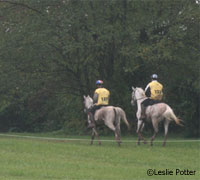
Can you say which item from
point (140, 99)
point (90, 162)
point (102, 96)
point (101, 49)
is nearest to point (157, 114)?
point (140, 99)

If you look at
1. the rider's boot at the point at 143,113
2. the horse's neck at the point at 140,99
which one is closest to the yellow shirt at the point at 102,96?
the horse's neck at the point at 140,99

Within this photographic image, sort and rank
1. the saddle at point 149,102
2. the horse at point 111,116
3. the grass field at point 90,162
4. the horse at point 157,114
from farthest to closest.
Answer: the horse at point 111,116 < the saddle at point 149,102 < the horse at point 157,114 < the grass field at point 90,162

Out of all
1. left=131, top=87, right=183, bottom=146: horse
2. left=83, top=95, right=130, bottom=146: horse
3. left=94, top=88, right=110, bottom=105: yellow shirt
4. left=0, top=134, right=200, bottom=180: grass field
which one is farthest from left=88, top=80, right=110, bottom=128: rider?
left=0, top=134, right=200, bottom=180: grass field

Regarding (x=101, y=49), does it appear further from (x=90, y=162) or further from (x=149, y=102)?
(x=90, y=162)

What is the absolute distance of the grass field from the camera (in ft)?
44.3

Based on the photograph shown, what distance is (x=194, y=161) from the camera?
17.2 m

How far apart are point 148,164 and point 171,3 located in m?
17.6

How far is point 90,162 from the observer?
1648 centimetres

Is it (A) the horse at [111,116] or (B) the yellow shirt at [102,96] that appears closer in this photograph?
(A) the horse at [111,116]

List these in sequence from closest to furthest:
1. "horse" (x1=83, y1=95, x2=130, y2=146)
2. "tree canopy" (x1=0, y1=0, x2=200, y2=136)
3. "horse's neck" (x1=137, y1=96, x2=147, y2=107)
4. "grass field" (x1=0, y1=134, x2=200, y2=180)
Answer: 1. "grass field" (x1=0, y1=134, x2=200, y2=180)
2. "horse" (x1=83, y1=95, x2=130, y2=146)
3. "horse's neck" (x1=137, y1=96, x2=147, y2=107)
4. "tree canopy" (x1=0, y1=0, x2=200, y2=136)

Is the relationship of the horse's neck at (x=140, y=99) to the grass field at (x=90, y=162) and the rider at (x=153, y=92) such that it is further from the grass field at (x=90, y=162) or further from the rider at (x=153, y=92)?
the grass field at (x=90, y=162)

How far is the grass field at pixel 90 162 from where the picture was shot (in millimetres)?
13508

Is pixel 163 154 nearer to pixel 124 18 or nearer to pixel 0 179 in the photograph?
pixel 0 179

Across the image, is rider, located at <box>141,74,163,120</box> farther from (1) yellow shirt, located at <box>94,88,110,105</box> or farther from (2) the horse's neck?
(1) yellow shirt, located at <box>94,88,110,105</box>
